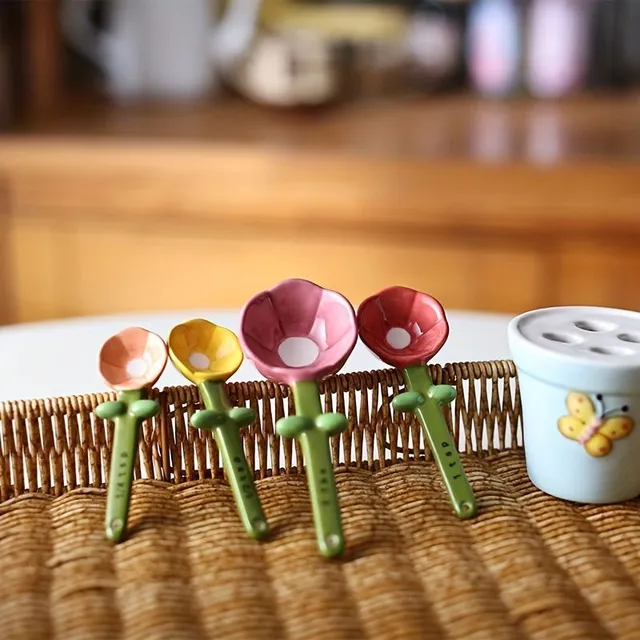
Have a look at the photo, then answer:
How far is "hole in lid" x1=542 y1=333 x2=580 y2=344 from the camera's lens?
546mm

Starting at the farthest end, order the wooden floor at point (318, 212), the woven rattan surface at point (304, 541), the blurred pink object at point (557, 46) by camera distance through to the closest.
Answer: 1. the blurred pink object at point (557, 46)
2. the wooden floor at point (318, 212)
3. the woven rattan surface at point (304, 541)

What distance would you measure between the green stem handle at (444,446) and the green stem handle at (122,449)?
140mm

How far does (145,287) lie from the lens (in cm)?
139

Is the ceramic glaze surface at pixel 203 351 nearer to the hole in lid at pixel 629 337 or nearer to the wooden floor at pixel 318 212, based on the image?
the hole in lid at pixel 629 337

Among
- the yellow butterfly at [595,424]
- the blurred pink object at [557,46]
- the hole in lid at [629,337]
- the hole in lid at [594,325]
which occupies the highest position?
the blurred pink object at [557,46]

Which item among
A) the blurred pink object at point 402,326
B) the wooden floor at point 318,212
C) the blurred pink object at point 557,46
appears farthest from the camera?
the blurred pink object at point 557,46

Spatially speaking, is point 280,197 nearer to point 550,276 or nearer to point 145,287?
point 145,287

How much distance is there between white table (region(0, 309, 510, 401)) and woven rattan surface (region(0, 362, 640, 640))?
0.15 m

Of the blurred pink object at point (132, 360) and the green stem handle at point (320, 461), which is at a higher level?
the blurred pink object at point (132, 360)

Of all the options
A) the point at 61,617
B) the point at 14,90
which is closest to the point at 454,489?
the point at 61,617

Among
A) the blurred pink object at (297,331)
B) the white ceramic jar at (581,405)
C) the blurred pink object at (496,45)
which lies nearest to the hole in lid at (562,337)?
the white ceramic jar at (581,405)

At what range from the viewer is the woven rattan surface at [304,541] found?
1.48 ft

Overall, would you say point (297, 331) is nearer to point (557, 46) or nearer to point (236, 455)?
point (236, 455)

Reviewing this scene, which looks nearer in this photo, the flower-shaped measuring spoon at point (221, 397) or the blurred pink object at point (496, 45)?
the flower-shaped measuring spoon at point (221, 397)
